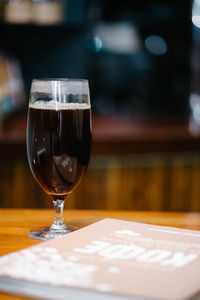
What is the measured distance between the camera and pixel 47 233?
847 millimetres

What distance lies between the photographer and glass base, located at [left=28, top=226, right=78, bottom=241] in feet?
2.72

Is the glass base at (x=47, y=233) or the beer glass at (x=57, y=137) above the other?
the beer glass at (x=57, y=137)

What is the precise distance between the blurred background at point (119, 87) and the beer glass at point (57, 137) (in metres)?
1.61

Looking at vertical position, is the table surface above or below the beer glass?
below

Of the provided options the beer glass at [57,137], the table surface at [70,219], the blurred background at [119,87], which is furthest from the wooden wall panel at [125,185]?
the beer glass at [57,137]

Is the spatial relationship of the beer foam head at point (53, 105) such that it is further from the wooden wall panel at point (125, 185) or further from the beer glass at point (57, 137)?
the wooden wall panel at point (125, 185)

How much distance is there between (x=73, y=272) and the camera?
589 mm

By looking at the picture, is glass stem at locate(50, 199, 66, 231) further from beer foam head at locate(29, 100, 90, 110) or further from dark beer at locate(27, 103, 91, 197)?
beer foam head at locate(29, 100, 90, 110)

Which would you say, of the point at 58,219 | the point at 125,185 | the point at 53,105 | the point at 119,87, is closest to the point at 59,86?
the point at 53,105

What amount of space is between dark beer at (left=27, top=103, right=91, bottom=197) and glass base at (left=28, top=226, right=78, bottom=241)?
0.19 feet

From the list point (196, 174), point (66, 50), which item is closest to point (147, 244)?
point (196, 174)

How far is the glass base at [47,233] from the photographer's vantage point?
829 mm

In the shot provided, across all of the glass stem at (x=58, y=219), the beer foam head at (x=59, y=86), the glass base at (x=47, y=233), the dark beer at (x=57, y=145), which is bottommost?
the glass base at (x=47, y=233)

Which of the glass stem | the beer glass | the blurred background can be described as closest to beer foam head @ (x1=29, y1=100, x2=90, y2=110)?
the beer glass
